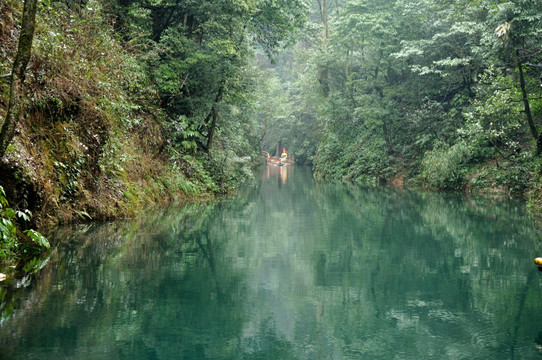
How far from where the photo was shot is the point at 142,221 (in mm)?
11125

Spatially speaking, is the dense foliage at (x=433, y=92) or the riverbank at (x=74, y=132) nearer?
the riverbank at (x=74, y=132)

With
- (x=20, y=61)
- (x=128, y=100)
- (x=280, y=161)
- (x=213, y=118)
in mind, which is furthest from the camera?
(x=280, y=161)

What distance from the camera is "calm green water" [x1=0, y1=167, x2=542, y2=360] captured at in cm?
419

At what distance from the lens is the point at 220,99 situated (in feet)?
59.6

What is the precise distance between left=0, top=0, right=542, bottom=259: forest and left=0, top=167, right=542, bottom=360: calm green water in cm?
111

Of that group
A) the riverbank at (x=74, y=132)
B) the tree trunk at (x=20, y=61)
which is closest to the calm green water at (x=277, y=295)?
the riverbank at (x=74, y=132)

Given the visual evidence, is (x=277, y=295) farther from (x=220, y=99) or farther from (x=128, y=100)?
(x=220, y=99)

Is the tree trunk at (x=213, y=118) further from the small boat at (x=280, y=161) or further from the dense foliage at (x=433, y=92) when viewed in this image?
the small boat at (x=280, y=161)

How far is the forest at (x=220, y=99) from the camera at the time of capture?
8602mm

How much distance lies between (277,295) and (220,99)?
13234mm

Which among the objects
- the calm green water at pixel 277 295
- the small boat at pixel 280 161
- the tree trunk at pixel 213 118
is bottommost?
the calm green water at pixel 277 295

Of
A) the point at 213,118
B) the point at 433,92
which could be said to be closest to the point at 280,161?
the point at 433,92

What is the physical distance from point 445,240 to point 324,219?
3.76 m

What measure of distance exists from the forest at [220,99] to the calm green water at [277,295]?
1.11 meters
